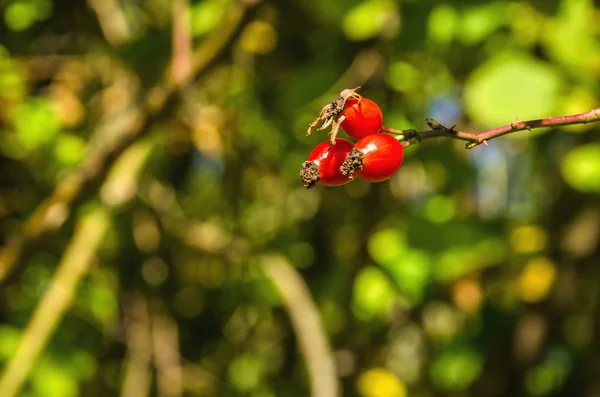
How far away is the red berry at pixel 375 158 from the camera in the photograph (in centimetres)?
63

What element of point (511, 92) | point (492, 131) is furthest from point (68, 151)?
point (492, 131)

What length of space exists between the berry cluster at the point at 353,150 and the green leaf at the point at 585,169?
941 mm

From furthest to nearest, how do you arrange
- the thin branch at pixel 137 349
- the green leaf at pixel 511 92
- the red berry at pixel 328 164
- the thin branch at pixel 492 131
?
the thin branch at pixel 137 349 < the green leaf at pixel 511 92 < the red berry at pixel 328 164 < the thin branch at pixel 492 131

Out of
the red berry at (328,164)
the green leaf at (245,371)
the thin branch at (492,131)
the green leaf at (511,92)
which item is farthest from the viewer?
the green leaf at (245,371)

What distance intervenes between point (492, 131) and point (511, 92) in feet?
2.42

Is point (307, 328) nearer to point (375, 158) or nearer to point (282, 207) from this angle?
point (282, 207)

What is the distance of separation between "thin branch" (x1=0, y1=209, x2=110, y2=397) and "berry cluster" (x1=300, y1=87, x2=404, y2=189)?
1.34 metres

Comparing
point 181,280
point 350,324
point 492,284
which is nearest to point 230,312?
point 181,280

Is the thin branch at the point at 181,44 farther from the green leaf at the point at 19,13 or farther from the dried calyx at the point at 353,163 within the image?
the dried calyx at the point at 353,163

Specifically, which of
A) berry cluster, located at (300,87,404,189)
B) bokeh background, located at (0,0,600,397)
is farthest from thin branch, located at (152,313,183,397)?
berry cluster, located at (300,87,404,189)

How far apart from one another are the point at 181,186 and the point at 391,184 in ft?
2.95

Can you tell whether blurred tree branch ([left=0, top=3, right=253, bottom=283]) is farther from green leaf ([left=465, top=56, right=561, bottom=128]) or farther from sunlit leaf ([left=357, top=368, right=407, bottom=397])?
sunlit leaf ([left=357, top=368, right=407, bottom=397])

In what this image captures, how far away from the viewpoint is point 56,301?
1827mm

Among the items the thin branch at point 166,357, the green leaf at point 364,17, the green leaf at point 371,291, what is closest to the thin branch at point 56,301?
the thin branch at point 166,357
